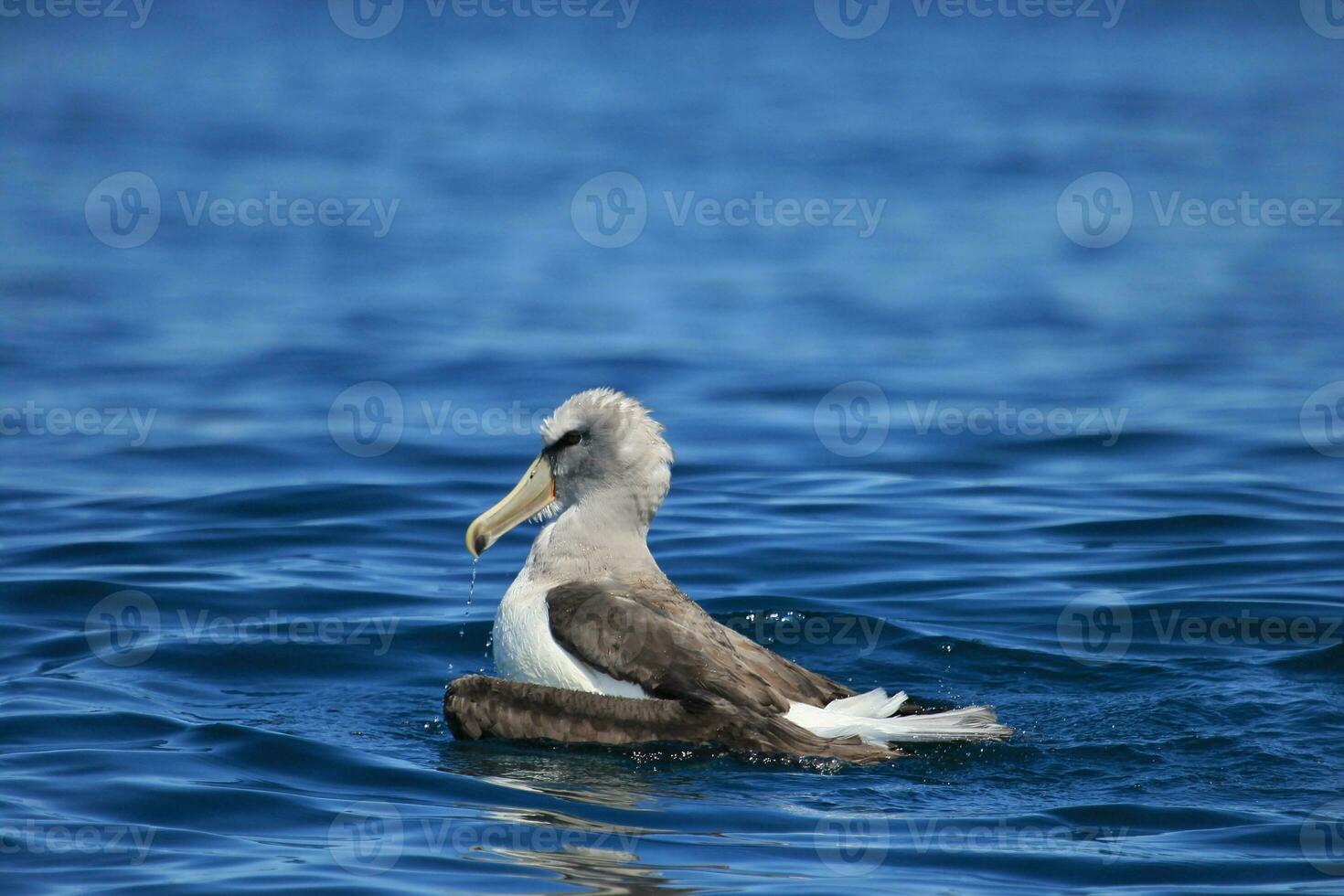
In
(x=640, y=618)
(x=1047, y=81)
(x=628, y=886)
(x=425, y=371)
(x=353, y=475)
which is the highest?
(x=1047, y=81)

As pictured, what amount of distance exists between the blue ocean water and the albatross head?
1.34m

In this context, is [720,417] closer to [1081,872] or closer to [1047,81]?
[1081,872]

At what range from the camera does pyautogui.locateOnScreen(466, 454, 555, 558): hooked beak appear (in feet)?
32.1

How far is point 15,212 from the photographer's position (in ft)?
87.2

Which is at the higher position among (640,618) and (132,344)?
(132,344)

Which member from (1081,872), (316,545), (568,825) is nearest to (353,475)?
(316,545)

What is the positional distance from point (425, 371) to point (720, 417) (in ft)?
11.2
